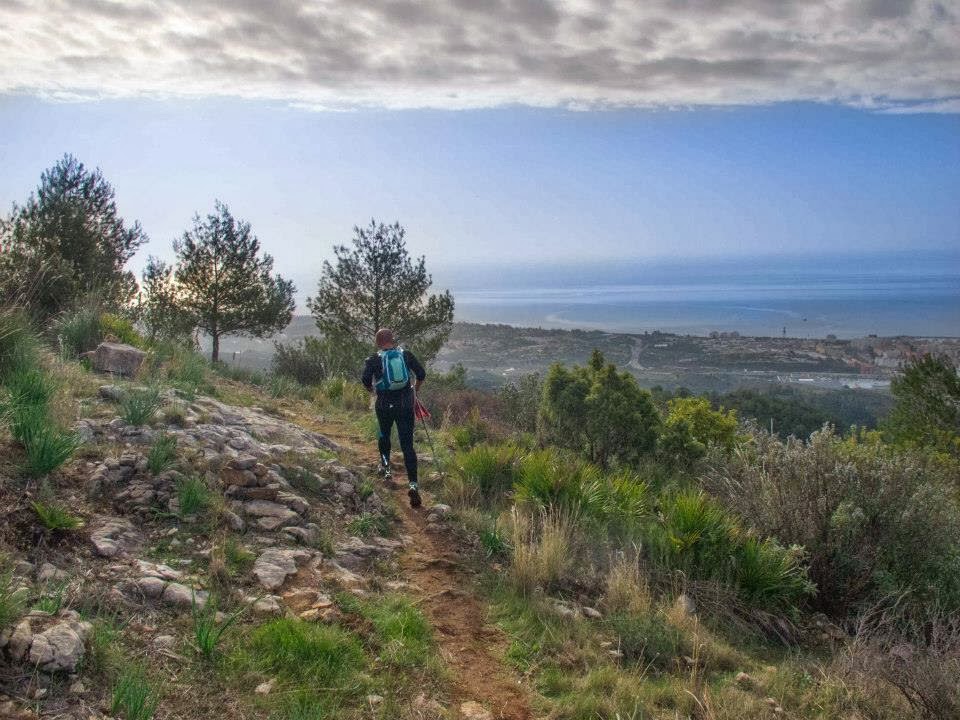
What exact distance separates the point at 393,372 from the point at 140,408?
264 centimetres

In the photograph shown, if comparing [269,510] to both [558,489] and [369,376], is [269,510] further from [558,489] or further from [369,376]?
[558,489]

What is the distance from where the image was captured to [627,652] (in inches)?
181

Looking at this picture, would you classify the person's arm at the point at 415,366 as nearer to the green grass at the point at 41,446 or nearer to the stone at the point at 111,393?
the stone at the point at 111,393

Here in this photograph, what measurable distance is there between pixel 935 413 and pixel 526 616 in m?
27.6

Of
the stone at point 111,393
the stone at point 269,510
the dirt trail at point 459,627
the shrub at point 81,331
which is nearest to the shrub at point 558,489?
the dirt trail at point 459,627

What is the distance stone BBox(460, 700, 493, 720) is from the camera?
3801 millimetres

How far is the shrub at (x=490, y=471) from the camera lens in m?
7.94

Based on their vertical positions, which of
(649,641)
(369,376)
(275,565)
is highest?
(369,376)

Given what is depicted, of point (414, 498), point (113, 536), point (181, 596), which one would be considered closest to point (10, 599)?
point (181, 596)

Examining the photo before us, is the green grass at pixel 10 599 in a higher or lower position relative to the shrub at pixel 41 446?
lower

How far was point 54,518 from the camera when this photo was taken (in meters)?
4.42

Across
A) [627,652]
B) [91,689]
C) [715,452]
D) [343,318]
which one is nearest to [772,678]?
[627,652]

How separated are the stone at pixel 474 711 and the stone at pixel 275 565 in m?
1.55

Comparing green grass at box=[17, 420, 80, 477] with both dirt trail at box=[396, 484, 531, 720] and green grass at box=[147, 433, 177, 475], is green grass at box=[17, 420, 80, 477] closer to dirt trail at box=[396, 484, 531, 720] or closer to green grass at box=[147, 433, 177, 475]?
green grass at box=[147, 433, 177, 475]
